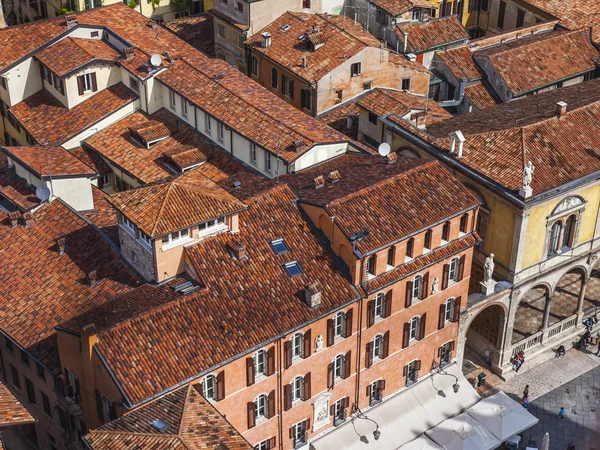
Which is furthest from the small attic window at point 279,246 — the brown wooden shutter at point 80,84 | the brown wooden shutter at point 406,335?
the brown wooden shutter at point 80,84

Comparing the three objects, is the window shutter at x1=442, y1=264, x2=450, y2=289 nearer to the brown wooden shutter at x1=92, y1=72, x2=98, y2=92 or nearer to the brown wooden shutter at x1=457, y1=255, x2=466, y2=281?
the brown wooden shutter at x1=457, y1=255, x2=466, y2=281

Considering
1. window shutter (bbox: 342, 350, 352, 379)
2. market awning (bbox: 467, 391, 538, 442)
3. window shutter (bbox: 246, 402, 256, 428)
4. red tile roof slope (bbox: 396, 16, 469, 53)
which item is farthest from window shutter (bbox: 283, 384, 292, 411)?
red tile roof slope (bbox: 396, 16, 469, 53)

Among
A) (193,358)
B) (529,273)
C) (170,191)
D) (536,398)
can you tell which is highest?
(170,191)

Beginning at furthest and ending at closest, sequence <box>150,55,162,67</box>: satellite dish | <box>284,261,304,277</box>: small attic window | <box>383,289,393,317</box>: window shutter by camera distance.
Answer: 1. <box>150,55,162,67</box>: satellite dish
2. <box>383,289,393,317</box>: window shutter
3. <box>284,261,304,277</box>: small attic window

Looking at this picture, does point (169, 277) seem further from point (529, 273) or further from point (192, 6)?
point (192, 6)

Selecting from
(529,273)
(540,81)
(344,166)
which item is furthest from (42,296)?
(540,81)

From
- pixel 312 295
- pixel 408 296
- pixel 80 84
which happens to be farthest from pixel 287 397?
pixel 80 84

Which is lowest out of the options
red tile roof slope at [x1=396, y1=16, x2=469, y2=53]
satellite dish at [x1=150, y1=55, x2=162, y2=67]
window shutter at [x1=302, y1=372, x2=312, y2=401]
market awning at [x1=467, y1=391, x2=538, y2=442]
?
market awning at [x1=467, y1=391, x2=538, y2=442]
